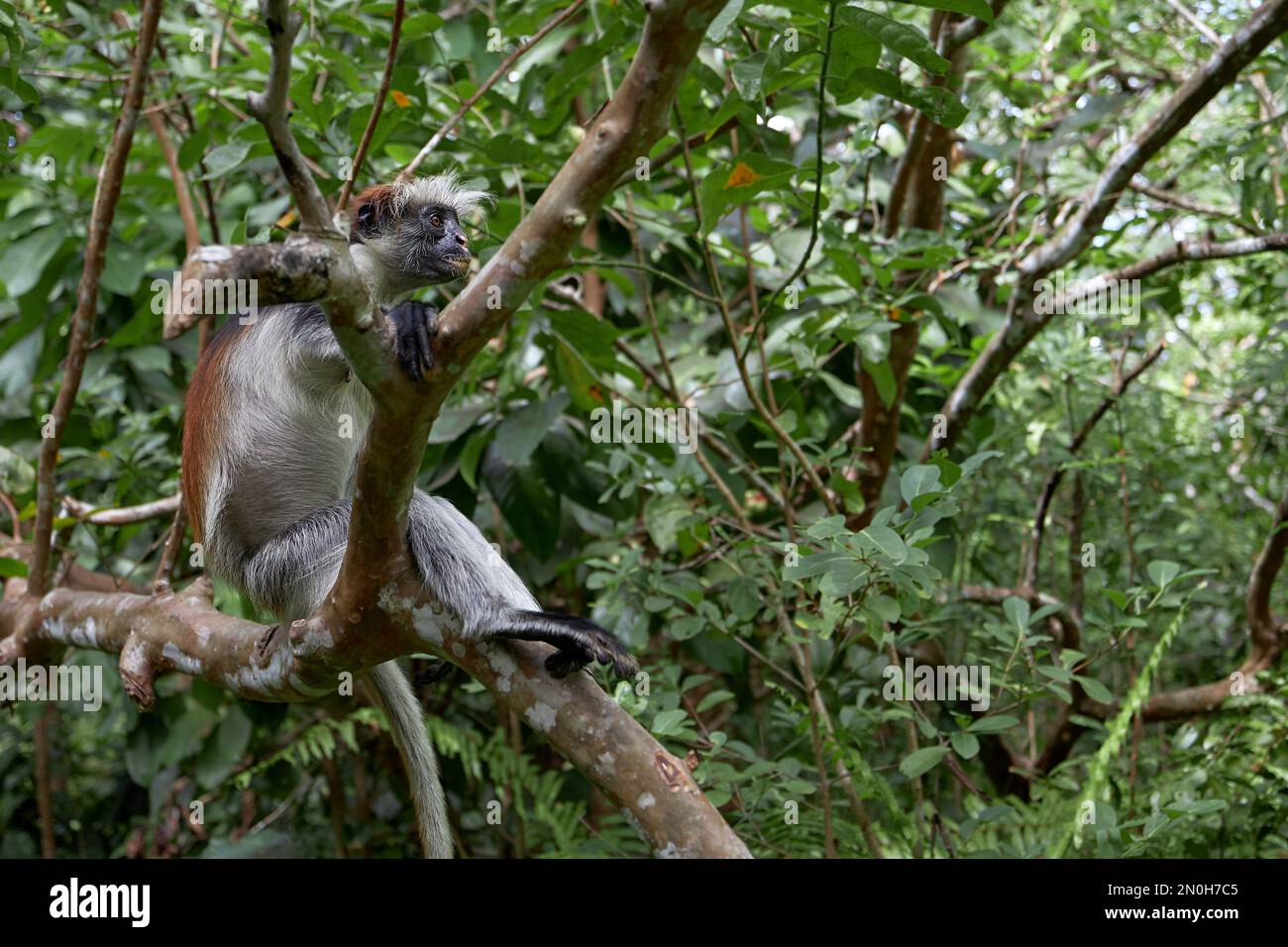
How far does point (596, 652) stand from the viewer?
2785mm

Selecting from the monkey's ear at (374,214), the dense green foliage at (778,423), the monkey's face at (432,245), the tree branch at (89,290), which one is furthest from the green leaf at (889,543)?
the tree branch at (89,290)

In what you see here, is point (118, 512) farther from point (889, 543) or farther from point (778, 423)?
point (889, 543)

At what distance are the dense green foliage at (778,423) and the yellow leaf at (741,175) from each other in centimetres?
1

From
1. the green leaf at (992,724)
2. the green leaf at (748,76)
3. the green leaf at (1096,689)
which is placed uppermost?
the green leaf at (748,76)

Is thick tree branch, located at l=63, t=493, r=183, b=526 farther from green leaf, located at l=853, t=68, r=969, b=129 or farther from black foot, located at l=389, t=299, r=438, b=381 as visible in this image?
green leaf, located at l=853, t=68, r=969, b=129

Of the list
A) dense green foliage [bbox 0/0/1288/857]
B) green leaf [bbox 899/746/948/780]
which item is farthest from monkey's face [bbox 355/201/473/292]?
green leaf [bbox 899/746/948/780]

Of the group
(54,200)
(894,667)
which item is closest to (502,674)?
(894,667)

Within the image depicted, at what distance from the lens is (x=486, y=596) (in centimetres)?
304

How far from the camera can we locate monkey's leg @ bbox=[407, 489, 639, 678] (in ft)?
9.29

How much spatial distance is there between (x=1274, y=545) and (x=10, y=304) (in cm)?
674

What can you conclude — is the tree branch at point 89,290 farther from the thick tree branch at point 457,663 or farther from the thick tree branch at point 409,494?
the thick tree branch at point 409,494

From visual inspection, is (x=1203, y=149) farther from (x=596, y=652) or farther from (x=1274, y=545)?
(x=596, y=652)

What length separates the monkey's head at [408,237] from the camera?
150 inches

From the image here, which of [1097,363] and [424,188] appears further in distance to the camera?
[1097,363]
